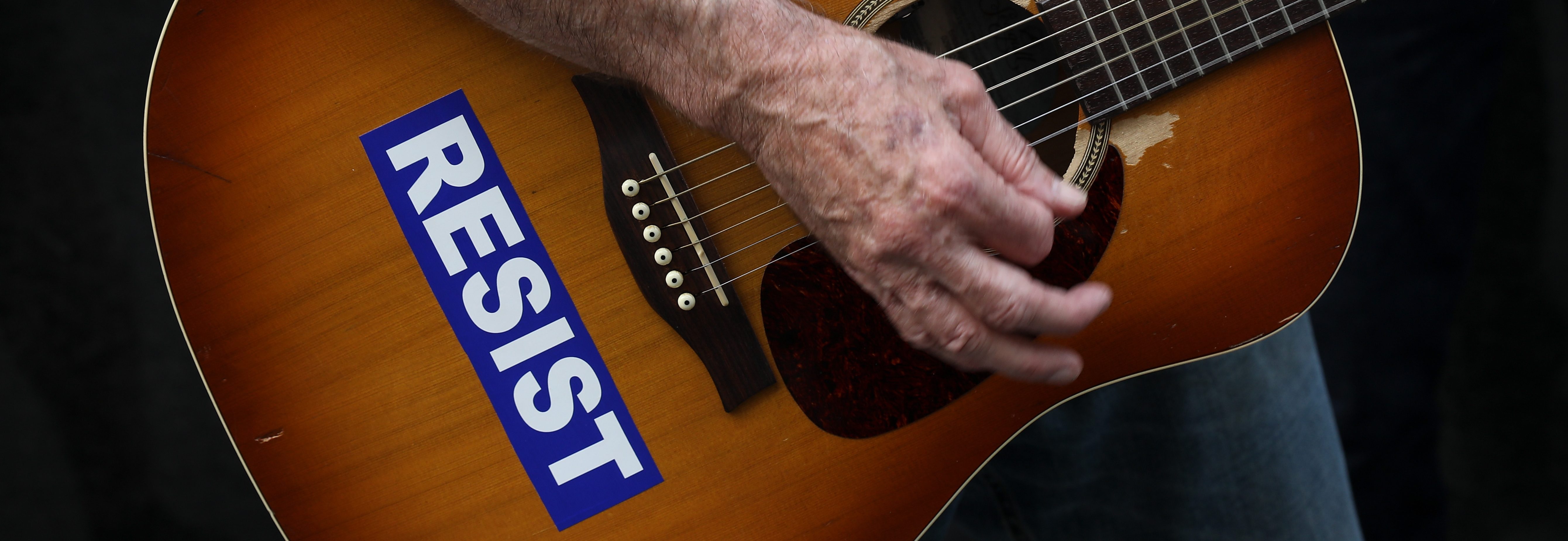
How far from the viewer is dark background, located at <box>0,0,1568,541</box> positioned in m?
1.11

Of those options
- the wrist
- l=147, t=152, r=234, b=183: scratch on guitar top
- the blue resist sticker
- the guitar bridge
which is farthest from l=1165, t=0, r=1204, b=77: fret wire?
l=147, t=152, r=234, b=183: scratch on guitar top

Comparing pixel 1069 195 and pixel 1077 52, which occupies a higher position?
pixel 1077 52

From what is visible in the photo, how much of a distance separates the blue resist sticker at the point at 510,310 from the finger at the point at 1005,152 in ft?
1.38

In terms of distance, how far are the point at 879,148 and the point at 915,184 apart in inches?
1.6

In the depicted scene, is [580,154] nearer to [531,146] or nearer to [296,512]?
[531,146]

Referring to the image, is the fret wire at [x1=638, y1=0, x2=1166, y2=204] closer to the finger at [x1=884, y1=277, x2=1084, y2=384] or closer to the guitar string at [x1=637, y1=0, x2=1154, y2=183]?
the guitar string at [x1=637, y1=0, x2=1154, y2=183]

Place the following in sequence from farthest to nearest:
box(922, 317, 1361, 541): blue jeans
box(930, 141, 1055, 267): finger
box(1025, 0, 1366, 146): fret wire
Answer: box(922, 317, 1361, 541): blue jeans < box(1025, 0, 1366, 146): fret wire < box(930, 141, 1055, 267): finger

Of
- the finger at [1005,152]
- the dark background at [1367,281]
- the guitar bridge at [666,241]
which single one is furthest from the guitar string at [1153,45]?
the dark background at [1367,281]

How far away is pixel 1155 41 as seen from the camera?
724mm

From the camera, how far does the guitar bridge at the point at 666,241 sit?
A: 0.74 metres

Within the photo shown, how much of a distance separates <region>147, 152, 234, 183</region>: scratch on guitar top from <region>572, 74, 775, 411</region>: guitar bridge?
36 centimetres

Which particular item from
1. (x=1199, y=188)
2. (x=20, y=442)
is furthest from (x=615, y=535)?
(x=20, y=442)

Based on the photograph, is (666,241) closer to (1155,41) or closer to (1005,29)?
(1005,29)

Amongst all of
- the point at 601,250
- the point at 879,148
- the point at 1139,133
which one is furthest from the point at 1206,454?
the point at 601,250
